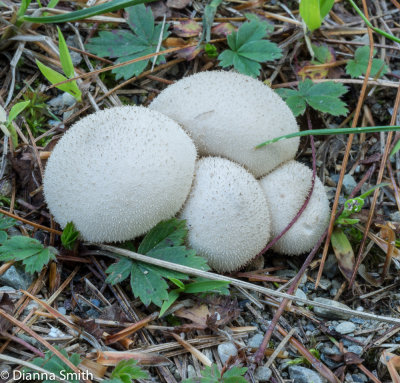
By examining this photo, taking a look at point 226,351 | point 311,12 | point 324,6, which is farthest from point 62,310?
point 324,6

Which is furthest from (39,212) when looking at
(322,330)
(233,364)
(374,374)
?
(374,374)

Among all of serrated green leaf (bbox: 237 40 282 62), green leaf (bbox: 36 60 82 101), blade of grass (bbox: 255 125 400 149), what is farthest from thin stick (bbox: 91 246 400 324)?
serrated green leaf (bbox: 237 40 282 62)

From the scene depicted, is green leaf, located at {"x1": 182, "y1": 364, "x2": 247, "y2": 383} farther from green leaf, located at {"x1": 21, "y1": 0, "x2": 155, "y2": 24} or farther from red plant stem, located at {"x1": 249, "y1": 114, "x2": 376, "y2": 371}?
green leaf, located at {"x1": 21, "y1": 0, "x2": 155, "y2": 24}

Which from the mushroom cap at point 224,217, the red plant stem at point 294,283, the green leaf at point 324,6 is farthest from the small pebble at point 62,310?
the green leaf at point 324,6

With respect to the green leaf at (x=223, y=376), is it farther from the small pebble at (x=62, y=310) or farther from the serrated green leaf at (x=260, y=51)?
the serrated green leaf at (x=260, y=51)

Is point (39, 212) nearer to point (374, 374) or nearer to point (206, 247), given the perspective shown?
point (206, 247)

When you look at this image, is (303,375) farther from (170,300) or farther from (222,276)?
(170,300)
